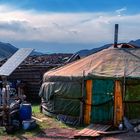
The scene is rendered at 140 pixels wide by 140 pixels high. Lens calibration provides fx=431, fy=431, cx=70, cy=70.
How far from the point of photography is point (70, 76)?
53.4 feet

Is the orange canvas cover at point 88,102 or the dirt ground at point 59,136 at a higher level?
the orange canvas cover at point 88,102

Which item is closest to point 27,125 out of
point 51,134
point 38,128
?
point 38,128

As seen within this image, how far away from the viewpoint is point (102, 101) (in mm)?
15508

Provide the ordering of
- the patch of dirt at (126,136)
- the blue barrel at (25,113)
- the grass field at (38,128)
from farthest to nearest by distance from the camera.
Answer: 1. the blue barrel at (25,113)
2. the grass field at (38,128)
3. the patch of dirt at (126,136)

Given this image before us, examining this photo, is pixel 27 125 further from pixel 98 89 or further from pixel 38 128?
pixel 98 89

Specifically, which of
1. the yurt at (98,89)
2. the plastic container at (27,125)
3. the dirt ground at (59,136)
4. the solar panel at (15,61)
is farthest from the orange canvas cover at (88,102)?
the solar panel at (15,61)

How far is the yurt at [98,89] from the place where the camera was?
50.1 ft

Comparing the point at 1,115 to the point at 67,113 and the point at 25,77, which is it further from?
the point at 25,77

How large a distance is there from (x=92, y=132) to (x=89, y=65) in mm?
3437

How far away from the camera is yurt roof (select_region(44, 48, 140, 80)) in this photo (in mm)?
15461

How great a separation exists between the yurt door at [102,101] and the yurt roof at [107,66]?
37cm

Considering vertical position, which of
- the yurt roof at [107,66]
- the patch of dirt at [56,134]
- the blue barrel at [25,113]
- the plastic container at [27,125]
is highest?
the yurt roof at [107,66]

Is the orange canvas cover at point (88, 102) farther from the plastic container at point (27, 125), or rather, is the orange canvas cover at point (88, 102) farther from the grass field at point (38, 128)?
the plastic container at point (27, 125)

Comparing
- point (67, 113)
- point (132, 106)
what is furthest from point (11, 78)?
point (132, 106)
